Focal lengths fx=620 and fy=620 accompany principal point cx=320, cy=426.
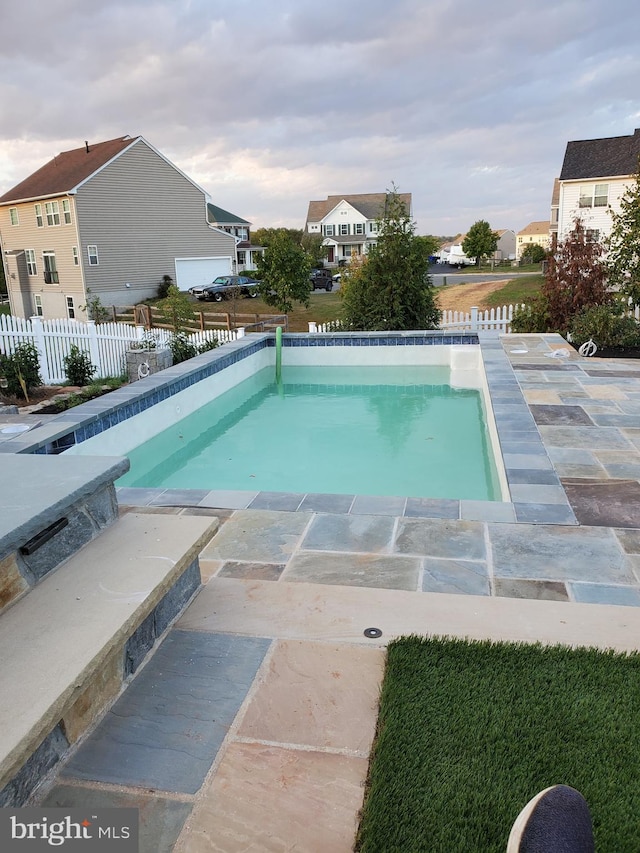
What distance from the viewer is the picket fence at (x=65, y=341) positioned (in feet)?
35.5

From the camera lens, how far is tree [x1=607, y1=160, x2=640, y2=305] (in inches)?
435

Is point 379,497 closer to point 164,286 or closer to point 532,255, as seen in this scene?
point 164,286

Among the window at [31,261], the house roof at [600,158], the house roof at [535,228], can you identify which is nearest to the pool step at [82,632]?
the house roof at [600,158]

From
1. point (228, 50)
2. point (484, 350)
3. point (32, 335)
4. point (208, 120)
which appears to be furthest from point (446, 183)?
point (32, 335)

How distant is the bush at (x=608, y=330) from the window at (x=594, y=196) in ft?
65.3

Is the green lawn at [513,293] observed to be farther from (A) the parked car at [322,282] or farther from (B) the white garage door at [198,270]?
(B) the white garage door at [198,270]

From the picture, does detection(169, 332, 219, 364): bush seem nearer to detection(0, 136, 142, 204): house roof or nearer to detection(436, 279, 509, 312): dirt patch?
detection(436, 279, 509, 312): dirt patch

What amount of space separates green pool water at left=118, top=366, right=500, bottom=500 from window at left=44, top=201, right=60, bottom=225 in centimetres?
2059

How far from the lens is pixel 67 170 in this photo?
28.2 meters

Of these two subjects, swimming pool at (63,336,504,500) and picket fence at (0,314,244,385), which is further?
picket fence at (0,314,244,385)

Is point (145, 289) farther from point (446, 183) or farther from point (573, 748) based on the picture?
point (573, 748)

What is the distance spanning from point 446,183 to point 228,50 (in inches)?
509

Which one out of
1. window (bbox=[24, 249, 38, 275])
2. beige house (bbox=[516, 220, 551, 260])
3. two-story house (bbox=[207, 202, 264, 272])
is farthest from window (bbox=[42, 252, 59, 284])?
beige house (bbox=[516, 220, 551, 260])

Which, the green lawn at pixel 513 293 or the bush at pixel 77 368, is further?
the green lawn at pixel 513 293
